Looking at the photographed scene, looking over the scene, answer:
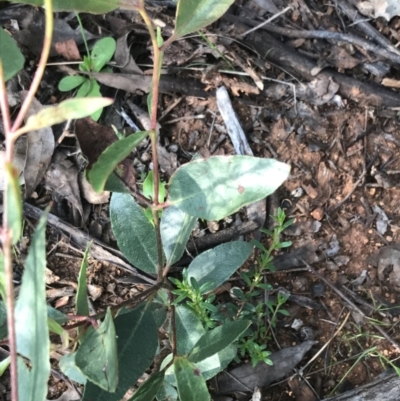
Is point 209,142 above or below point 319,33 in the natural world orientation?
below

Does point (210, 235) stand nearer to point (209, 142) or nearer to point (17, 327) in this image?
point (209, 142)

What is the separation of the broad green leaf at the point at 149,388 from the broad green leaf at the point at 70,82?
1.10 m

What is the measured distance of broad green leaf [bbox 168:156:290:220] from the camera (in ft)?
3.42

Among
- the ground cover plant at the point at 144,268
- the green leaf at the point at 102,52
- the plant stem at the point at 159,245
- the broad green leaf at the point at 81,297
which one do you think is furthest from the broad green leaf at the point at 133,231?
the green leaf at the point at 102,52

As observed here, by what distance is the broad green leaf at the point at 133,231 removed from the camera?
4.61ft

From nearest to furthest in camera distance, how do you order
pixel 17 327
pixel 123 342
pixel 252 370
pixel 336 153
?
pixel 17 327 → pixel 123 342 → pixel 252 370 → pixel 336 153

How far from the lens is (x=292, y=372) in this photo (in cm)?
176

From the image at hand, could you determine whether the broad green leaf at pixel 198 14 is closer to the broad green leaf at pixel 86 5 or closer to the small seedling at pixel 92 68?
the broad green leaf at pixel 86 5

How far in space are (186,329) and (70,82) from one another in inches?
39.5

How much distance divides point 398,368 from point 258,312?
45cm

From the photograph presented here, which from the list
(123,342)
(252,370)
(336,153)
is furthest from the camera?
(336,153)

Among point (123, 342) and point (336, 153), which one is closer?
point (123, 342)

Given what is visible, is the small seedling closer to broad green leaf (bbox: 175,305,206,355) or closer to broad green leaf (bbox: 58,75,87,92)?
broad green leaf (bbox: 58,75,87,92)

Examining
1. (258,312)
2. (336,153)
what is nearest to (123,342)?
(258,312)
